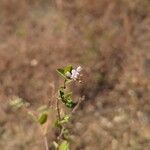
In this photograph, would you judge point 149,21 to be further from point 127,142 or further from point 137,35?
point 127,142

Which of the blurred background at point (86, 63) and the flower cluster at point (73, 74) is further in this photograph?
the blurred background at point (86, 63)

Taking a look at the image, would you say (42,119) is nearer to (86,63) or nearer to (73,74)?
(73,74)

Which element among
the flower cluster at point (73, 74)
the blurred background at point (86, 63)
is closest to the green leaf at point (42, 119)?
the flower cluster at point (73, 74)

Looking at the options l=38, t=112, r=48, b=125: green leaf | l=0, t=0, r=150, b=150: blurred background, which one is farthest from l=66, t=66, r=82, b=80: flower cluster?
l=0, t=0, r=150, b=150: blurred background

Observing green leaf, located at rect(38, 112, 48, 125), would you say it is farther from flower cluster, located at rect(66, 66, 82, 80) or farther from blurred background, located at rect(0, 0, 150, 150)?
blurred background, located at rect(0, 0, 150, 150)

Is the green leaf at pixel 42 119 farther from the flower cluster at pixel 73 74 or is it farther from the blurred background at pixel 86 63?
the blurred background at pixel 86 63

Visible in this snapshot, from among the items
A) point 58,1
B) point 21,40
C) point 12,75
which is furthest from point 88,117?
point 58,1

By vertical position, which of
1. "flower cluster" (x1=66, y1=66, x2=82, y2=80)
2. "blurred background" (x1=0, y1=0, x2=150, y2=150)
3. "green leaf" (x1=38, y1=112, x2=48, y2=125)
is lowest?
"blurred background" (x1=0, y1=0, x2=150, y2=150)

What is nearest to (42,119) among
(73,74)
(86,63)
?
(73,74)

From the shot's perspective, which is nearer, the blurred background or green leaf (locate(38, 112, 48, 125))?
green leaf (locate(38, 112, 48, 125))
